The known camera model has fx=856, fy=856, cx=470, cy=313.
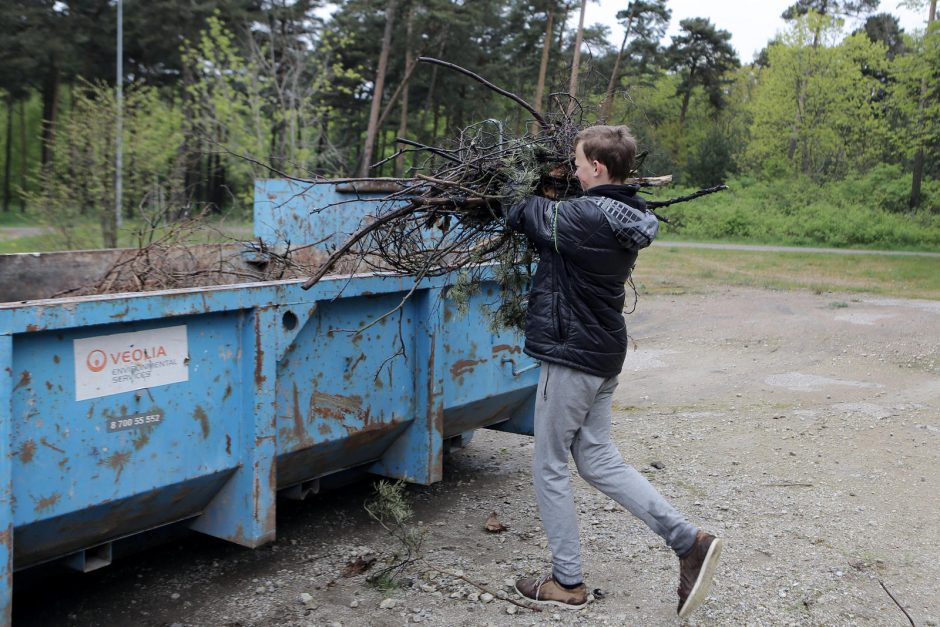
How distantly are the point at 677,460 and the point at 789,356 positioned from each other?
411cm

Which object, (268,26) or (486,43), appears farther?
(486,43)

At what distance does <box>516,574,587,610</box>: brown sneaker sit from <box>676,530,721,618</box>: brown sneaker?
0.40 meters

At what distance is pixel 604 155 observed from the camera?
3.34 metres

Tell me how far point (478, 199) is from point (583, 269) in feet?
1.95

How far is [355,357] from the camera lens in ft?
12.7

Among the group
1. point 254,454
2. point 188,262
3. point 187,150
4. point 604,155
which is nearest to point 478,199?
point 604,155

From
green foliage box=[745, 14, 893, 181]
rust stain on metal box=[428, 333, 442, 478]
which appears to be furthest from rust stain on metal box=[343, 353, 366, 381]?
green foliage box=[745, 14, 893, 181]

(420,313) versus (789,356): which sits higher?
Answer: (420,313)

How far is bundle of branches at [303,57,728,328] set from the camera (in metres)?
3.59

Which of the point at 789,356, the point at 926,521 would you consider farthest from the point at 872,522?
the point at 789,356

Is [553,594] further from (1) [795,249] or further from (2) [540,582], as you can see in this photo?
(1) [795,249]

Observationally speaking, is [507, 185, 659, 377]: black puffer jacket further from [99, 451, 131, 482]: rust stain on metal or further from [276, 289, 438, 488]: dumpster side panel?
[99, 451, 131, 482]: rust stain on metal

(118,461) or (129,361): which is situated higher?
(129,361)

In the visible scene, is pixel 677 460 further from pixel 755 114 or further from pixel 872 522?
pixel 755 114
